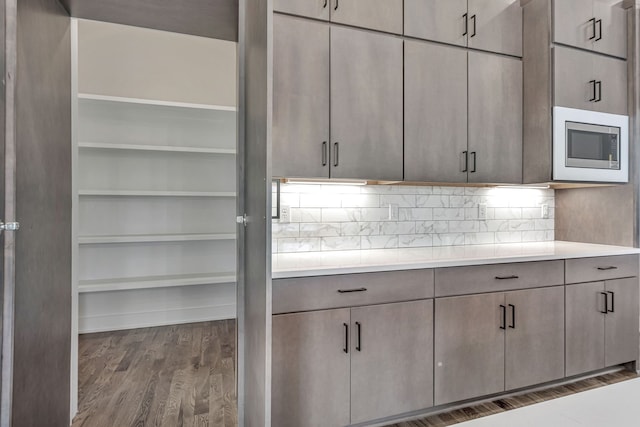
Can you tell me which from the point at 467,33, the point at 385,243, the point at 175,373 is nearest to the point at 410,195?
the point at 385,243

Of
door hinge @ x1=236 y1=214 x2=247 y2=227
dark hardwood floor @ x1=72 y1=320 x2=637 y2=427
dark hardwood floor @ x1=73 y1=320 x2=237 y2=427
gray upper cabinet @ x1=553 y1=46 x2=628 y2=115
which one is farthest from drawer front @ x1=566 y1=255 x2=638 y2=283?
dark hardwood floor @ x1=73 y1=320 x2=237 y2=427

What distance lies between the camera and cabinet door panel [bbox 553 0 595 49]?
2.35 metres

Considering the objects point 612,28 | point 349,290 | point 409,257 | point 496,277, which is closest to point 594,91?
point 612,28

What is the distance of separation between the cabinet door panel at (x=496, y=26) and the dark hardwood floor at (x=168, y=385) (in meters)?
2.28

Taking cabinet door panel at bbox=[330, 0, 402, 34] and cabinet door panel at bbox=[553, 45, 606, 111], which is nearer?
cabinet door panel at bbox=[330, 0, 402, 34]

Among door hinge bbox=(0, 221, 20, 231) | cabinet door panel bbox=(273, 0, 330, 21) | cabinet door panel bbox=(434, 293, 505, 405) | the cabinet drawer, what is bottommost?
cabinet door panel bbox=(434, 293, 505, 405)

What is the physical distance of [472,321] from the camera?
2.02 m

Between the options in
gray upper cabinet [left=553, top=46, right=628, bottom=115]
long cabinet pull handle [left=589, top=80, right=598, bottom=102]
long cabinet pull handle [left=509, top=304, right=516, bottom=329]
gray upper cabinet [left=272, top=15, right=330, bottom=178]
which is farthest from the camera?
long cabinet pull handle [left=589, top=80, right=598, bottom=102]

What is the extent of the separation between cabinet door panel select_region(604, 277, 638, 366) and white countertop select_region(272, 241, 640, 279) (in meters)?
0.24

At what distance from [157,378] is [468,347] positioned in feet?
6.72

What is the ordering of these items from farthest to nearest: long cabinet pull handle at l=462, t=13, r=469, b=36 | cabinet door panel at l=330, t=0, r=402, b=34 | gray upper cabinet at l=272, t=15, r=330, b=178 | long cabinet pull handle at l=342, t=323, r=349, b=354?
long cabinet pull handle at l=462, t=13, r=469, b=36
cabinet door panel at l=330, t=0, r=402, b=34
gray upper cabinet at l=272, t=15, r=330, b=178
long cabinet pull handle at l=342, t=323, r=349, b=354

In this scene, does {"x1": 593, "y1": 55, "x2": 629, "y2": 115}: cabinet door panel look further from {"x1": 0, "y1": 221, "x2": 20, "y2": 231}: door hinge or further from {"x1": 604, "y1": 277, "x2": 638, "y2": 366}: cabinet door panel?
{"x1": 0, "y1": 221, "x2": 20, "y2": 231}: door hinge

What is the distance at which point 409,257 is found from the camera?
6.82ft

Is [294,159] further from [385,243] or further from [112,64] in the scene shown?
[112,64]
